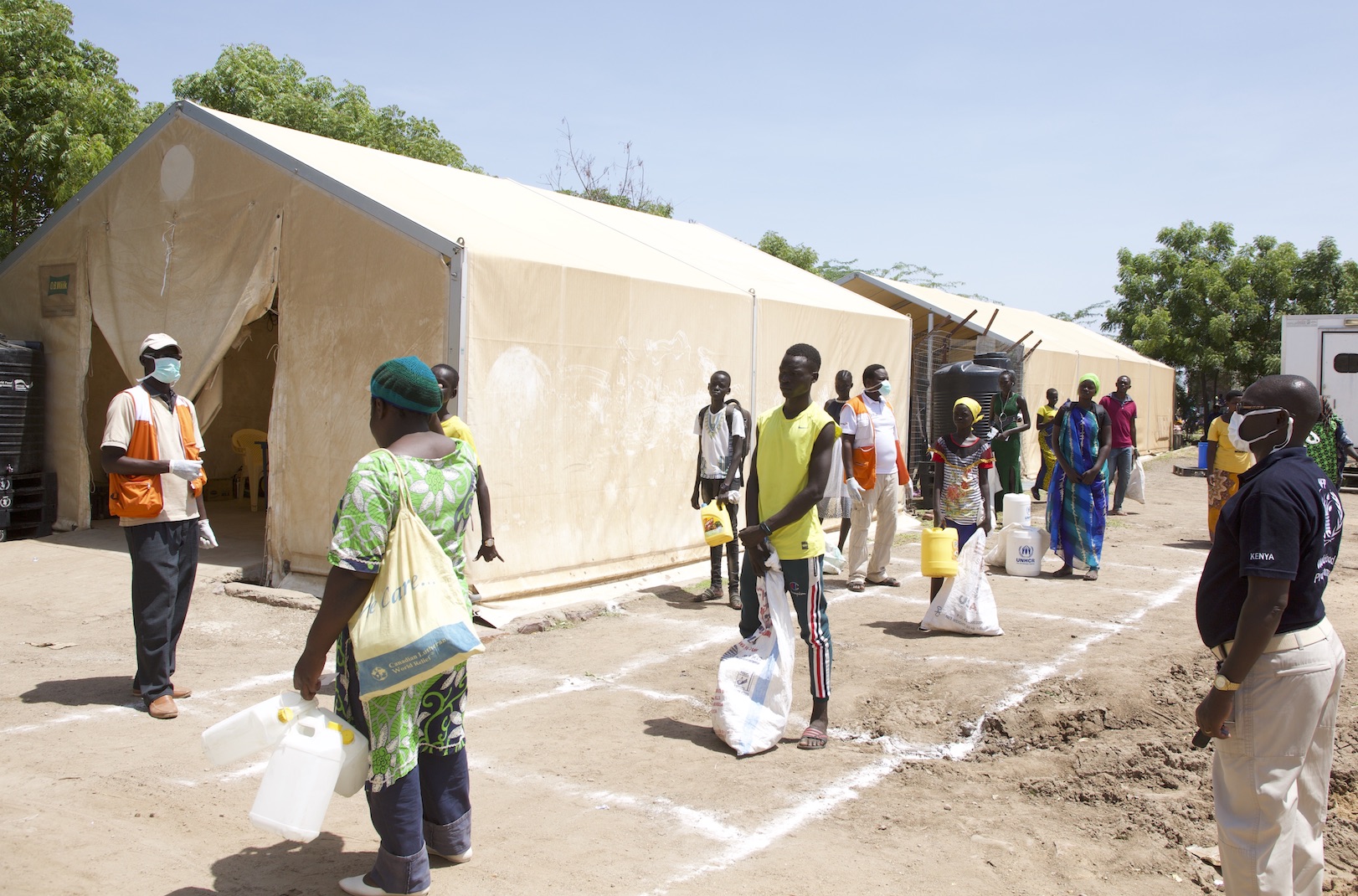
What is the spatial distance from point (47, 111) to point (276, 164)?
7268 millimetres

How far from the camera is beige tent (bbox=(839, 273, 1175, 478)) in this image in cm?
1747

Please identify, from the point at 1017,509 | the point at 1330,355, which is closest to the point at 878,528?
the point at 1017,509

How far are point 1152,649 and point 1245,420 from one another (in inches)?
165

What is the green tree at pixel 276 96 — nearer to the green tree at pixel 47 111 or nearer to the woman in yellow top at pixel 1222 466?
the green tree at pixel 47 111

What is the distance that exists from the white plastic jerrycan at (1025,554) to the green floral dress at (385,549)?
740 cm

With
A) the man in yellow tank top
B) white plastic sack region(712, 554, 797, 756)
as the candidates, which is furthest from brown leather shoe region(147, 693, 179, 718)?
the man in yellow tank top

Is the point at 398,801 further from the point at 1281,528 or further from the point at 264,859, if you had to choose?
the point at 1281,528

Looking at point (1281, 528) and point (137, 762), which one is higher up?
point (1281, 528)

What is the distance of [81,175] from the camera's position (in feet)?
43.5

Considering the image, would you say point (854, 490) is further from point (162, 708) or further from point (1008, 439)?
point (1008, 439)

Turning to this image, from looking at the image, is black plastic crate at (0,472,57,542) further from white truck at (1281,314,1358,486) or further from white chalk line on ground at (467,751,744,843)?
white truck at (1281,314,1358,486)

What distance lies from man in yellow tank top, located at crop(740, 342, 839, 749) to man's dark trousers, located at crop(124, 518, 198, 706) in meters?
2.94

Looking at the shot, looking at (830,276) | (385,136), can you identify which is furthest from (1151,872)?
(830,276)

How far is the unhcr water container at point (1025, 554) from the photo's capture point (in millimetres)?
9758
